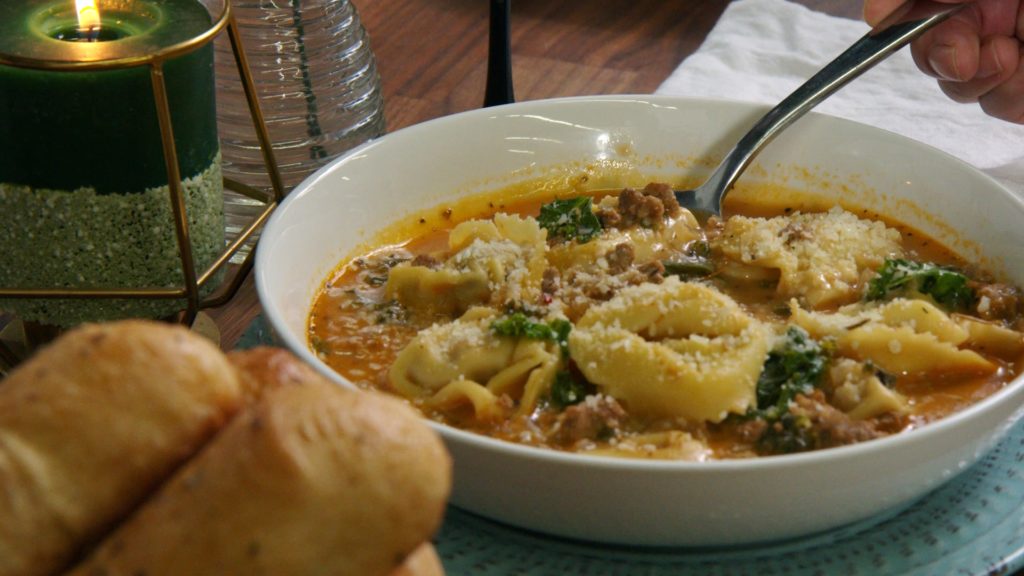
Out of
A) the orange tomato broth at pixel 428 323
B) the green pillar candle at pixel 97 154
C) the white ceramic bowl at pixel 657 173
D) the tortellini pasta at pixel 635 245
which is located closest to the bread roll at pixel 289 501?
the white ceramic bowl at pixel 657 173

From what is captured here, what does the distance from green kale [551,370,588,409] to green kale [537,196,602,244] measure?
0.57 metres

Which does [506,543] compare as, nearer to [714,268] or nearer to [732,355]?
[732,355]

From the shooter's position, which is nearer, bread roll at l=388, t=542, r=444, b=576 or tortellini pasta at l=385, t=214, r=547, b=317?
bread roll at l=388, t=542, r=444, b=576

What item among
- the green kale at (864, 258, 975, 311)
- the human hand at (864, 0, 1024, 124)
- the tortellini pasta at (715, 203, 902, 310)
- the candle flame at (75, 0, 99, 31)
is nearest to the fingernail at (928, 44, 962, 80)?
the human hand at (864, 0, 1024, 124)

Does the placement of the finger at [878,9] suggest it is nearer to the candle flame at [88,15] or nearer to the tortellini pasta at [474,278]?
the tortellini pasta at [474,278]

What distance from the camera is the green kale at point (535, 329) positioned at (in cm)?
222

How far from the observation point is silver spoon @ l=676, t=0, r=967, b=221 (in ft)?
9.44

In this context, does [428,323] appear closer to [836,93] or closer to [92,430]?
[92,430]

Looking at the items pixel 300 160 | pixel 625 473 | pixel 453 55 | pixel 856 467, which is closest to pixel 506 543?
pixel 625 473

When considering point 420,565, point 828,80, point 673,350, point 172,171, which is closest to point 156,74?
point 172,171

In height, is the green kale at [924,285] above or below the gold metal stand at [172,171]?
below

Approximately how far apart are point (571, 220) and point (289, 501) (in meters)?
1.83

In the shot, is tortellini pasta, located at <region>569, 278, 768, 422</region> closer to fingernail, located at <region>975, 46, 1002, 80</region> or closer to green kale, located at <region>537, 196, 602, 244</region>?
green kale, located at <region>537, 196, 602, 244</region>

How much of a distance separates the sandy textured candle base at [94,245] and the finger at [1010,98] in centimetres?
220
